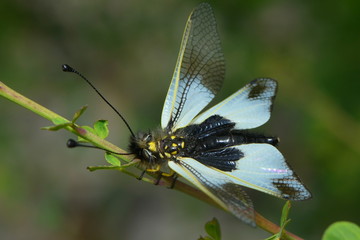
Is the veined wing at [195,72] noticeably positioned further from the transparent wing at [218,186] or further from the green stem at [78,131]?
the green stem at [78,131]

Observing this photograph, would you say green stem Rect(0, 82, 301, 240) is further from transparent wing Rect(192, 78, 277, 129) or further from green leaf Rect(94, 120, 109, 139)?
transparent wing Rect(192, 78, 277, 129)

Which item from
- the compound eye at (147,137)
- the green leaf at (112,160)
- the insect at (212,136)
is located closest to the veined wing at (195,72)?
the insect at (212,136)

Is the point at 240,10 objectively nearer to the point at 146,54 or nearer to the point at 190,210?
the point at 146,54

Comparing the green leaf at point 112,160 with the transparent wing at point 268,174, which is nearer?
the green leaf at point 112,160

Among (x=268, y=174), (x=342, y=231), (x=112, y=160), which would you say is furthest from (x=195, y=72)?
(x=342, y=231)

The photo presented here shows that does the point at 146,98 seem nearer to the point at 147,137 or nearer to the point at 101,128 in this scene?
the point at 147,137

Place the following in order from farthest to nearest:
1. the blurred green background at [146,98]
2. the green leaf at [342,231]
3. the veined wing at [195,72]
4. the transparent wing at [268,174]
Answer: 1. the blurred green background at [146,98]
2. the veined wing at [195,72]
3. the transparent wing at [268,174]
4. the green leaf at [342,231]
